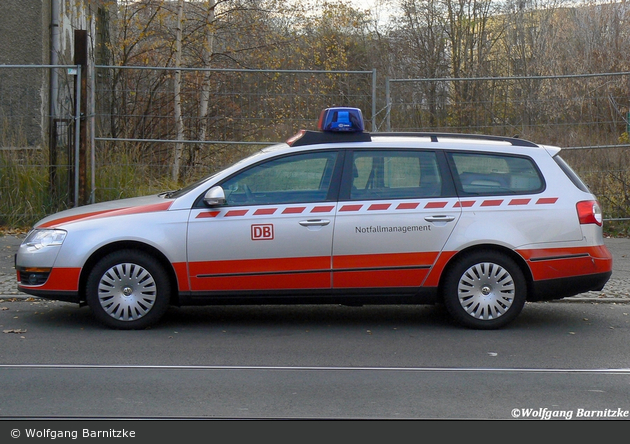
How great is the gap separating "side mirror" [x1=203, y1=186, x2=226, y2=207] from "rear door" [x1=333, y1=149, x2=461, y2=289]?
0.97 m

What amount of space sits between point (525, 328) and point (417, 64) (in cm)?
2028

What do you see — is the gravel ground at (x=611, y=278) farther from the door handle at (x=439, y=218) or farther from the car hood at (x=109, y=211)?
the door handle at (x=439, y=218)

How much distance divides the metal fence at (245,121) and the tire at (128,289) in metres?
5.23

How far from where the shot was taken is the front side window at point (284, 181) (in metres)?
6.68

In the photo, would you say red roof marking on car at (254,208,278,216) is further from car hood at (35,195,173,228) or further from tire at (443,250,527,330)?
tire at (443,250,527,330)

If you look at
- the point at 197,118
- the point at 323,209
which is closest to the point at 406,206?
the point at 323,209

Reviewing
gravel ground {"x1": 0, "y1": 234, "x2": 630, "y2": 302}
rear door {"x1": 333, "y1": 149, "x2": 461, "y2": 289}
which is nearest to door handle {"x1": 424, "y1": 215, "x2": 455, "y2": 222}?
rear door {"x1": 333, "y1": 149, "x2": 461, "y2": 289}

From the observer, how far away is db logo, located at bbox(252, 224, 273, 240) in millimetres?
6547

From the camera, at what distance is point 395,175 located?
6.78 m

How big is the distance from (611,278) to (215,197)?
16.3 feet

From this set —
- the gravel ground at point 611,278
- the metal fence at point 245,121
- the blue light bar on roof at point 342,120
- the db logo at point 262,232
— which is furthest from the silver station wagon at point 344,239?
the metal fence at point 245,121

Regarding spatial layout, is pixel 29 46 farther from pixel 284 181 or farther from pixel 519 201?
pixel 519 201

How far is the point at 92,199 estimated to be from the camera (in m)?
11.6

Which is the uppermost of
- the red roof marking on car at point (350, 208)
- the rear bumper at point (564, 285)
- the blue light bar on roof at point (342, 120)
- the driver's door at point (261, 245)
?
the blue light bar on roof at point (342, 120)
